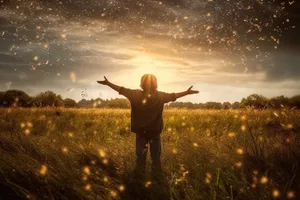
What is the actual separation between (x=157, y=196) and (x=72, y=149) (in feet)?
7.67

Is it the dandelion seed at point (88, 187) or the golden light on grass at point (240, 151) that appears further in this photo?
the golden light on grass at point (240, 151)

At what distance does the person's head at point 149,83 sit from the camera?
544 cm

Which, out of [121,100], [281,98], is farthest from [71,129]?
[121,100]

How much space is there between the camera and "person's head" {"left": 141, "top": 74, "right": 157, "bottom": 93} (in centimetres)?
544

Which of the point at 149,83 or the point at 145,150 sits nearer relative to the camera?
the point at 145,150

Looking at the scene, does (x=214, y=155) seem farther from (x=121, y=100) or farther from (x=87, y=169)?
(x=121, y=100)

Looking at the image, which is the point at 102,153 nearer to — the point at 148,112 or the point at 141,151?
the point at 141,151

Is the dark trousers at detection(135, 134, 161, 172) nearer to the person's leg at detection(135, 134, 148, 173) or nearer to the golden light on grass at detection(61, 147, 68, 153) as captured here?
the person's leg at detection(135, 134, 148, 173)

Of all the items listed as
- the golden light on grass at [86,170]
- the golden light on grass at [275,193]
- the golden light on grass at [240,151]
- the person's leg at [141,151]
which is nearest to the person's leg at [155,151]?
the person's leg at [141,151]

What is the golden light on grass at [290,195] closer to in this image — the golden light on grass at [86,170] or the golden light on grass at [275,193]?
the golden light on grass at [275,193]

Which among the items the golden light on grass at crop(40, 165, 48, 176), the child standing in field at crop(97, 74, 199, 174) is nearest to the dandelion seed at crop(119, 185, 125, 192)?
the golden light on grass at crop(40, 165, 48, 176)

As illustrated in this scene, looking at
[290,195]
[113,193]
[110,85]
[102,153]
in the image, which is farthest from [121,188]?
[110,85]

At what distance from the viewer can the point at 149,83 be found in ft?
17.8

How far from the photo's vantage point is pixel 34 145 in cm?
594
